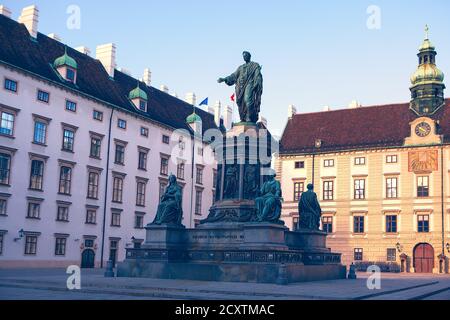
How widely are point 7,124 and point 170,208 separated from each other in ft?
67.4

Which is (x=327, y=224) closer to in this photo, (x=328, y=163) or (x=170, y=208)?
(x=328, y=163)

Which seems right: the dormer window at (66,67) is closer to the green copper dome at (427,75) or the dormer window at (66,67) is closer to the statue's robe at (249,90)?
the statue's robe at (249,90)

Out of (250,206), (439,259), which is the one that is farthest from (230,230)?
(439,259)

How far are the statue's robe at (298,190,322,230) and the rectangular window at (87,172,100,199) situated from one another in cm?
2507

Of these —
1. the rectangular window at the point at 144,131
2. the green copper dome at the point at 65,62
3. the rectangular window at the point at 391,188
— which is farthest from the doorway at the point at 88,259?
the rectangular window at the point at 391,188

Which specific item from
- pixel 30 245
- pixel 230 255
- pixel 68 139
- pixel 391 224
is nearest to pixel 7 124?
pixel 68 139

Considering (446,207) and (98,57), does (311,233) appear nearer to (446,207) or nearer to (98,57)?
(446,207)

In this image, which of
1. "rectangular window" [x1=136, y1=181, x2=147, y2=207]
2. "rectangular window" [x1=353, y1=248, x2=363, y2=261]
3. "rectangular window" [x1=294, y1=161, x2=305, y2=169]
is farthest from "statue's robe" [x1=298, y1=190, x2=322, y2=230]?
"rectangular window" [x1=294, y1=161, x2=305, y2=169]

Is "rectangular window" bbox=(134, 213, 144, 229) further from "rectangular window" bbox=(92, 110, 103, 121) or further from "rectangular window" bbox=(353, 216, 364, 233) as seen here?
"rectangular window" bbox=(353, 216, 364, 233)

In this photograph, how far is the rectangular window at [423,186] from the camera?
5510cm

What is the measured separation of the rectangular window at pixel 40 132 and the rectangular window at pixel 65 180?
3036 mm

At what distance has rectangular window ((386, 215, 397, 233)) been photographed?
5634cm

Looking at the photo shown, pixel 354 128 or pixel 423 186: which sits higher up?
pixel 354 128

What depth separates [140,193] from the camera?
5456 cm
